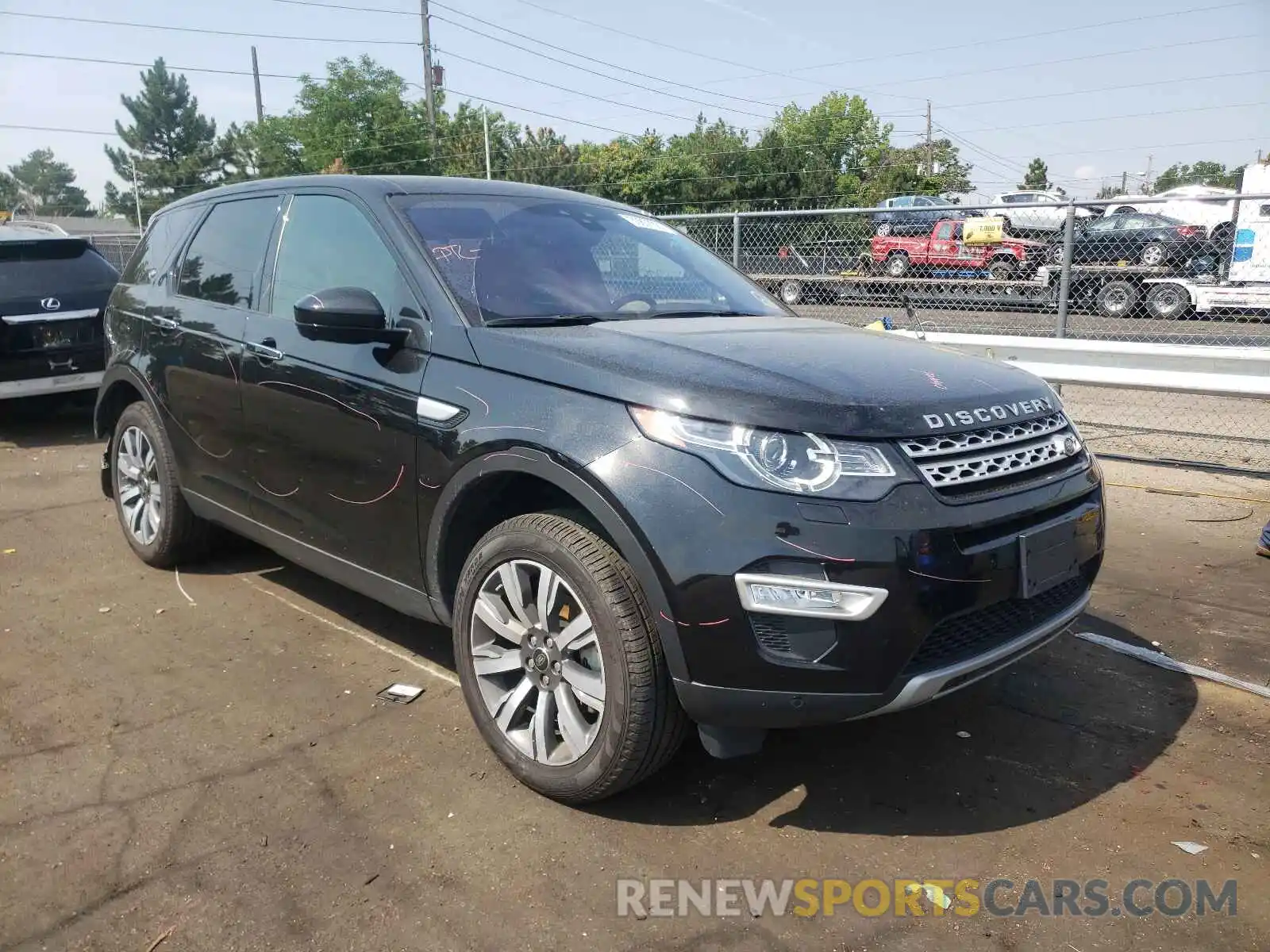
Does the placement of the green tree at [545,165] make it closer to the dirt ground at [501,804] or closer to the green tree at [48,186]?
the dirt ground at [501,804]

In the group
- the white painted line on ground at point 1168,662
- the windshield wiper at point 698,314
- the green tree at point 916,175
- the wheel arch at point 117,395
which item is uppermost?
the green tree at point 916,175

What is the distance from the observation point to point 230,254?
412 centimetres

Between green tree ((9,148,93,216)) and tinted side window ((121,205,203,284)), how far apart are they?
13887cm

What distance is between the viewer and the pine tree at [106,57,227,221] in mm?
81688

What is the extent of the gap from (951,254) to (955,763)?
8451 millimetres

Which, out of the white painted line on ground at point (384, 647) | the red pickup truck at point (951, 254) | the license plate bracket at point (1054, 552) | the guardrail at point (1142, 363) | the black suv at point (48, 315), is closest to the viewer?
the license plate bracket at point (1054, 552)

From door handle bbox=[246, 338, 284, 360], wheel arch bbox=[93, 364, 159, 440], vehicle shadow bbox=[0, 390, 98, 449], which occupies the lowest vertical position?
vehicle shadow bbox=[0, 390, 98, 449]

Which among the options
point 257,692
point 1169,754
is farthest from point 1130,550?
point 257,692

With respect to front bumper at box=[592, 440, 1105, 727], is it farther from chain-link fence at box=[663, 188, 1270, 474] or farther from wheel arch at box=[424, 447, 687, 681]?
chain-link fence at box=[663, 188, 1270, 474]

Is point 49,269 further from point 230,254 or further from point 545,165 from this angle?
point 545,165

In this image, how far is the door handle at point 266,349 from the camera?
11.8ft

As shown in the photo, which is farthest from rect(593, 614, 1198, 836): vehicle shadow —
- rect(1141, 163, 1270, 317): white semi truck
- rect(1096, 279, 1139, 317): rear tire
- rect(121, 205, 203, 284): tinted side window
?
rect(1141, 163, 1270, 317): white semi truck

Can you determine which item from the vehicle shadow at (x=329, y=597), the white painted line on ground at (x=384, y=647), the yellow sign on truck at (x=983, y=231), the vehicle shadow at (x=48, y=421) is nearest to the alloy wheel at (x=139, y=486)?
the vehicle shadow at (x=329, y=597)

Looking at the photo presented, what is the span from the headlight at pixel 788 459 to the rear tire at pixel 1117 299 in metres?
8.51
